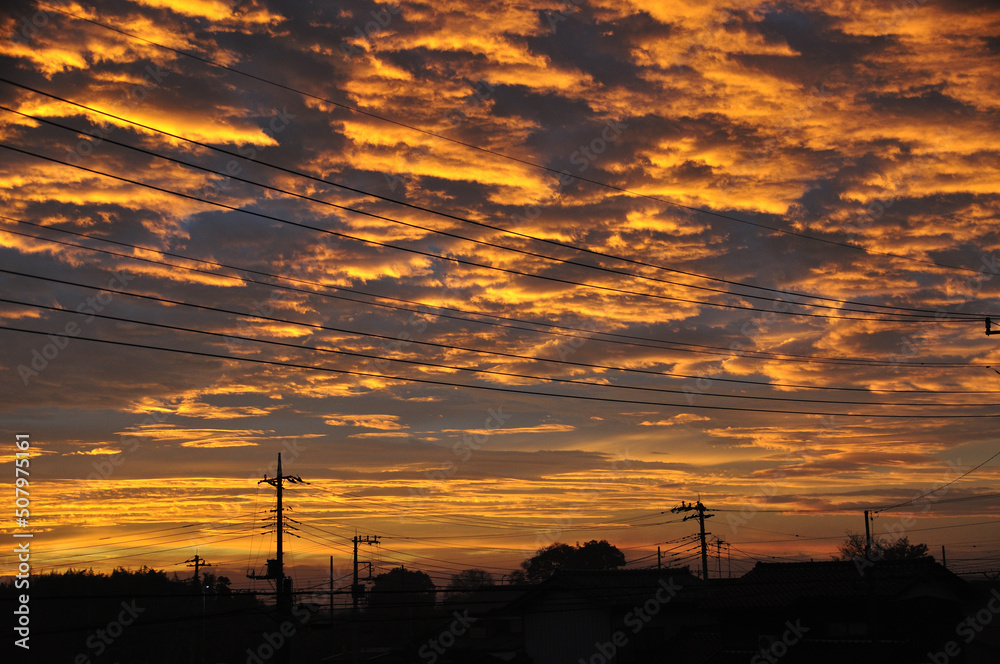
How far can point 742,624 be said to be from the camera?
1879 inches

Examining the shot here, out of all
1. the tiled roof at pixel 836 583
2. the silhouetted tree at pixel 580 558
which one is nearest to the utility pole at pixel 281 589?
the tiled roof at pixel 836 583

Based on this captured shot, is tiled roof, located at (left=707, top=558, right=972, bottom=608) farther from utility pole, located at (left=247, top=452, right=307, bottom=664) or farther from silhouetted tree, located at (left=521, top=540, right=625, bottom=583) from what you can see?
silhouetted tree, located at (left=521, top=540, right=625, bottom=583)

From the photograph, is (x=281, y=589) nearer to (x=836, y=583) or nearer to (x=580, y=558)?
(x=836, y=583)

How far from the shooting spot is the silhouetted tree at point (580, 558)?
511ft

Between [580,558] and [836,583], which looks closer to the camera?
[836,583]

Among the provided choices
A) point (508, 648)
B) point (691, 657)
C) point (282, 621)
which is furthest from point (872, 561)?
point (282, 621)

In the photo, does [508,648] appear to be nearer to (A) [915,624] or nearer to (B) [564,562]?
(A) [915,624]

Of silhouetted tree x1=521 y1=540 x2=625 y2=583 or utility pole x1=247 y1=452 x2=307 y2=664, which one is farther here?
silhouetted tree x1=521 y1=540 x2=625 y2=583

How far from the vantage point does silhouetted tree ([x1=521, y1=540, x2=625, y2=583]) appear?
156 meters

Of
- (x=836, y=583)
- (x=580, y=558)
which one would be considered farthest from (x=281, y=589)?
(x=580, y=558)

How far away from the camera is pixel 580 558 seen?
157625 mm

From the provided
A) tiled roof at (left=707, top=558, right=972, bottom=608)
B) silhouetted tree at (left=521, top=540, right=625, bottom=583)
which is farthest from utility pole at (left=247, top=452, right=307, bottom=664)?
silhouetted tree at (left=521, top=540, right=625, bottom=583)

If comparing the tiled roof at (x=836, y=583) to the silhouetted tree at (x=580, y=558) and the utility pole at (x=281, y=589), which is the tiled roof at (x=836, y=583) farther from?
the silhouetted tree at (x=580, y=558)

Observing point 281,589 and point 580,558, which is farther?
point 580,558
